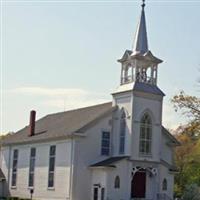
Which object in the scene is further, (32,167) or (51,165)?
(32,167)

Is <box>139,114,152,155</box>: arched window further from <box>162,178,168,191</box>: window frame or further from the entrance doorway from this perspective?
the entrance doorway

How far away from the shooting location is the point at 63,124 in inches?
2184

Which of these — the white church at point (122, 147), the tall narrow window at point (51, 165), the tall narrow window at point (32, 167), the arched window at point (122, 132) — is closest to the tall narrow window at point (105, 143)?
the white church at point (122, 147)

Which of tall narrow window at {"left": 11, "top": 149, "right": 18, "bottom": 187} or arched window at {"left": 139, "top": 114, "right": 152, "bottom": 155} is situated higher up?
arched window at {"left": 139, "top": 114, "right": 152, "bottom": 155}

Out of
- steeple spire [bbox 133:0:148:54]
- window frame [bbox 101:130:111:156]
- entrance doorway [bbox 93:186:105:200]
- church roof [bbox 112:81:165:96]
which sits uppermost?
steeple spire [bbox 133:0:148:54]

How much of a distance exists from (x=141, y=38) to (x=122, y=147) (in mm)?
9946

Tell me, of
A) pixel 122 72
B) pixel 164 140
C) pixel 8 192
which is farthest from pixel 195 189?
pixel 8 192

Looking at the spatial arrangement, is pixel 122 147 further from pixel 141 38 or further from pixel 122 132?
pixel 141 38

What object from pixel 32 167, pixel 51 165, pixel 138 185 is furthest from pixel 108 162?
pixel 32 167

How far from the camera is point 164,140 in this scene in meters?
53.1

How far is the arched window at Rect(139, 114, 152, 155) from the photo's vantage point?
4844 cm

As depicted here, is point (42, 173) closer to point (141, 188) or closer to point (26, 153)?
point (26, 153)

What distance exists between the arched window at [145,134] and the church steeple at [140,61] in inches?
131

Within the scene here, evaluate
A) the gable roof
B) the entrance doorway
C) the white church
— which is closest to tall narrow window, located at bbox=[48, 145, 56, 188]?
the white church
